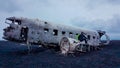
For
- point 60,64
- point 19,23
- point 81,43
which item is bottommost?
point 60,64

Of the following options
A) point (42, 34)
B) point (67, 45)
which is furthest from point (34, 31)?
point (67, 45)

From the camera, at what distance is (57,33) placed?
54.6 m

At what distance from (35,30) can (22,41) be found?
3025 mm

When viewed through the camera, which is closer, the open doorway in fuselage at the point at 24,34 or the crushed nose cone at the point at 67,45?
the crushed nose cone at the point at 67,45

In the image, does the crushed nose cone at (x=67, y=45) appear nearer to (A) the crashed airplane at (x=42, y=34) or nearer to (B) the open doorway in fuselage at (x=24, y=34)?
(A) the crashed airplane at (x=42, y=34)

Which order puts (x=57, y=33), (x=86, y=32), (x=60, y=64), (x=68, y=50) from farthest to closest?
(x=86, y=32)
(x=57, y=33)
(x=68, y=50)
(x=60, y=64)

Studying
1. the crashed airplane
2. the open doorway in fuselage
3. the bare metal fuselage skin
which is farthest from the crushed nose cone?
the open doorway in fuselage

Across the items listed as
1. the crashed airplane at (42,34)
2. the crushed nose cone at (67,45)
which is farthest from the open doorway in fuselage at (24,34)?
the crushed nose cone at (67,45)

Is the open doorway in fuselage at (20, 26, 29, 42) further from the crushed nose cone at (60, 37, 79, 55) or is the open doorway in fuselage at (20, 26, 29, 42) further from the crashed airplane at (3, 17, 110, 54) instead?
the crushed nose cone at (60, 37, 79, 55)

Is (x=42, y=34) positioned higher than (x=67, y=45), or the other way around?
(x=42, y=34)

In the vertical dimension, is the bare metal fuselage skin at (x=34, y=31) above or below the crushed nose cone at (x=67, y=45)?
above

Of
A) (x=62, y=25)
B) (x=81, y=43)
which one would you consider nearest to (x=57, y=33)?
(x=62, y=25)

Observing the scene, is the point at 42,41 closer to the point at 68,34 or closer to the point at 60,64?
the point at 68,34

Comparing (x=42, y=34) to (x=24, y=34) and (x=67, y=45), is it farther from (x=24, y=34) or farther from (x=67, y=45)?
(x=67, y=45)
